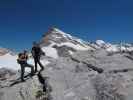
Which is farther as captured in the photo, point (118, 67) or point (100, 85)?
point (118, 67)

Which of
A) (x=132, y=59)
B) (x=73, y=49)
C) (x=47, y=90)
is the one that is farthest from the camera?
(x=73, y=49)

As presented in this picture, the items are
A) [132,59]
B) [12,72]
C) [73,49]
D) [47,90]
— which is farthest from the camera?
[73,49]

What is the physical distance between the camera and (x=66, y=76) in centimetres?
2048

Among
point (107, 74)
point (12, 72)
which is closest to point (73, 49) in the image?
point (12, 72)

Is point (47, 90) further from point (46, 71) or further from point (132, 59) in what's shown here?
point (132, 59)

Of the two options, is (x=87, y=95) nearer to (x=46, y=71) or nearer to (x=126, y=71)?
(x=126, y=71)

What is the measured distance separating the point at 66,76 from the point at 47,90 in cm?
270

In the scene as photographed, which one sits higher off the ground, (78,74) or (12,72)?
(12,72)

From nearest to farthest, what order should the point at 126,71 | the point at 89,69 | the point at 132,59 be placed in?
the point at 126,71, the point at 89,69, the point at 132,59

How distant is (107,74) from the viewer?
18547 millimetres

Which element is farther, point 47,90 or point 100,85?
point 47,90

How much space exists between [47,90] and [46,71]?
13.4 feet

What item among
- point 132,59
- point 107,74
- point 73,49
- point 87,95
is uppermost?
point 73,49

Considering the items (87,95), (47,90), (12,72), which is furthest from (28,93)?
Result: (12,72)
